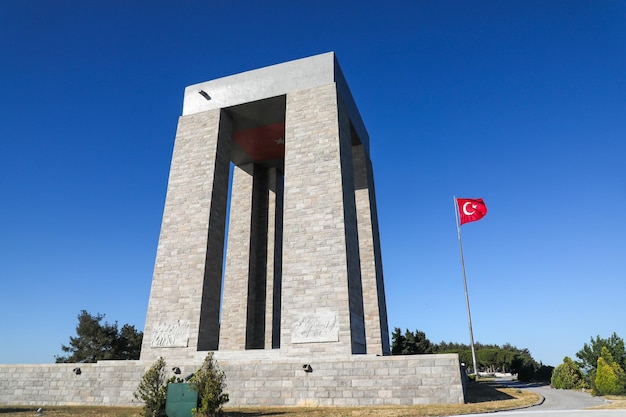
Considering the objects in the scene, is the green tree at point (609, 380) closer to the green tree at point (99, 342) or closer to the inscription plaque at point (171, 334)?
the inscription plaque at point (171, 334)

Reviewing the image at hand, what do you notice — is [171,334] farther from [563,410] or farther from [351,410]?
[563,410]

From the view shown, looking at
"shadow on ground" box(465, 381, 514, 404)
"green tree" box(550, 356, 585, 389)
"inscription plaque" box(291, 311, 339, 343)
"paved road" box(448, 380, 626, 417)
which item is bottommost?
"paved road" box(448, 380, 626, 417)

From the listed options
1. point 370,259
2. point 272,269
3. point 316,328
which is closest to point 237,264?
point 272,269

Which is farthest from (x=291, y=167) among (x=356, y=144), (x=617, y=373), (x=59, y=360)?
(x=59, y=360)

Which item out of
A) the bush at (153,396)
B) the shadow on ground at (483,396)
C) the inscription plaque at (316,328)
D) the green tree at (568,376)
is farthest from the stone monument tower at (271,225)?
the green tree at (568,376)

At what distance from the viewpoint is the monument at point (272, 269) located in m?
12.6

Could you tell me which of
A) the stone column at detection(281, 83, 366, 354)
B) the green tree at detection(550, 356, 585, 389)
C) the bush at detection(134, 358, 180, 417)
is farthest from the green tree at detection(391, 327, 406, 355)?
the bush at detection(134, 358, 180, 417)

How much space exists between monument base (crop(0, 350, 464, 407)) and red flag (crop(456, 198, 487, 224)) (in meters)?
13.1

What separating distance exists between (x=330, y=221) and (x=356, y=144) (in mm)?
8397

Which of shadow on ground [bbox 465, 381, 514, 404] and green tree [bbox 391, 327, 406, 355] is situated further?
green tree [bbox 391, 327, 406, 355]

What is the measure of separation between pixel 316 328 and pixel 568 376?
1582cm

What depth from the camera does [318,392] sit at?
40.3 feet

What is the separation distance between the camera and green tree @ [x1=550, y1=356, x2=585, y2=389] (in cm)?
2106

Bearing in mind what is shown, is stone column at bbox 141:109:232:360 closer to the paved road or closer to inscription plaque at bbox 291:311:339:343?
inscription plaque at bbox 291:311:339:343
